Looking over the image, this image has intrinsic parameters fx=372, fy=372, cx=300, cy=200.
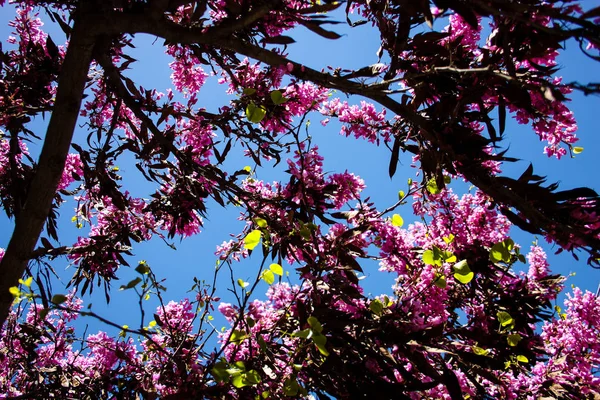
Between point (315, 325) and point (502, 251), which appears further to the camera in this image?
point (502, 251)

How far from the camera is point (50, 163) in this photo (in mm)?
2076

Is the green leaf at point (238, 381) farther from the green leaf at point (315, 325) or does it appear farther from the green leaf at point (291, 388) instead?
the green leaf at point (315, 325)

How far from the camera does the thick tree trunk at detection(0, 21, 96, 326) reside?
2.02 metres

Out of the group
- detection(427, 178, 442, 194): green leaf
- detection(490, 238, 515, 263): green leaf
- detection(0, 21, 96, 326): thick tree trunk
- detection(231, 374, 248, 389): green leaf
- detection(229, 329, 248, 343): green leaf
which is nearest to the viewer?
detection(231, 374, 248, 389): green leaf

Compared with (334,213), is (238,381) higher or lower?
lower

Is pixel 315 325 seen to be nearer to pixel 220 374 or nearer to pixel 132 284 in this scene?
pixel 220 374

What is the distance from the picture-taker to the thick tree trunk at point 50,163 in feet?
6.63

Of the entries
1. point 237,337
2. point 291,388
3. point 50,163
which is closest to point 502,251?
point 291,388

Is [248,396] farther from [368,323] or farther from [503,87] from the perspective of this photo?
[503,87]

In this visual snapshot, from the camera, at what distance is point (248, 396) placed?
1.86m

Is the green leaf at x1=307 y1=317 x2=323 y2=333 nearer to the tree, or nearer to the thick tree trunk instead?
the tree

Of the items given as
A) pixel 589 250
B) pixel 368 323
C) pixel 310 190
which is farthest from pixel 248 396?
pixel 589 250

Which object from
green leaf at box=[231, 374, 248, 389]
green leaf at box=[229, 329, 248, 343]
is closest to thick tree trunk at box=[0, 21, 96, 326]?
green leaf at box=[229, 329, 248, 343]

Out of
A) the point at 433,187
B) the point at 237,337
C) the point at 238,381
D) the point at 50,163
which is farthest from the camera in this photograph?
the point at 433,187
